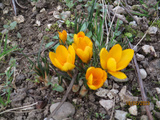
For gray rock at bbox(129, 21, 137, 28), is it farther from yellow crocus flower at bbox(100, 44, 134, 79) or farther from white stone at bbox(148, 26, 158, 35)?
yellow crocus flower at bbox(100, 44, 134, 79)

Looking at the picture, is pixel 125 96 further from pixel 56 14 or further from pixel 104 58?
pixel 56 14

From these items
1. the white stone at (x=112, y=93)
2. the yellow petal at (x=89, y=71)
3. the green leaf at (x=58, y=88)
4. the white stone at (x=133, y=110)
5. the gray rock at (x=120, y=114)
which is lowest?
the gray rock at (x=120, y=114)

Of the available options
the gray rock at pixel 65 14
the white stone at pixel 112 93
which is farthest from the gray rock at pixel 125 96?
the gray rock at pixel 65 14

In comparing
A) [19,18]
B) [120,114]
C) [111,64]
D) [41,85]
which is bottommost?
[120,114]

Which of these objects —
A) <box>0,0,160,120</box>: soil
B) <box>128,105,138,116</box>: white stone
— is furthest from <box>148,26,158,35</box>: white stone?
<box>128,105,138,116</box>: white stone

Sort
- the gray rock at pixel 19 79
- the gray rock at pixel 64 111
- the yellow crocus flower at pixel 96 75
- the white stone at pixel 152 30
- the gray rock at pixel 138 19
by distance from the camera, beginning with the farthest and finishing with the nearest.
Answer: the gray rock at pixel 138 19
the white stone at pixel 152 30
the gray rock at pixel 19 79
the gray rock at pixel 64 111
the yellow crocus flower at pixel 96 75

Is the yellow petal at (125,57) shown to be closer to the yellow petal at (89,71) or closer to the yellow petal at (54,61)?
the yellow petal at (89,71)

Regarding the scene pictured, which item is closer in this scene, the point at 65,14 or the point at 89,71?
the point at 89,71

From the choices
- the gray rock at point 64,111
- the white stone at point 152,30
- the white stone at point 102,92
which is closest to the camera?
the gray rock at point 64,111

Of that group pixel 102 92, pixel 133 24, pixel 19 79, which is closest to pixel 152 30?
pixel 133 24

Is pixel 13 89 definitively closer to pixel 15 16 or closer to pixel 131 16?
pixel 15 16

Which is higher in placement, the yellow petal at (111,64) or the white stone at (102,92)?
the yellow petal at (111,64)
